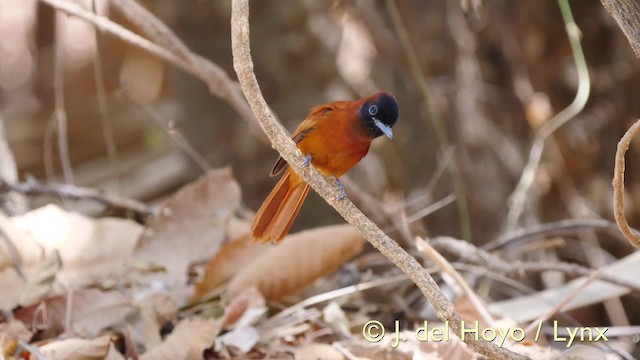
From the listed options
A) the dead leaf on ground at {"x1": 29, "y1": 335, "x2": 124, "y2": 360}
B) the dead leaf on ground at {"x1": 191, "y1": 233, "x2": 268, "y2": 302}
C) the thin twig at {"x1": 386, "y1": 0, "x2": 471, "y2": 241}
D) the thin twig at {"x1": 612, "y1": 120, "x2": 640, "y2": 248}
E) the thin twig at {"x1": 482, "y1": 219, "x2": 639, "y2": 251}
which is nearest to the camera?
the thin twig at {"x1": 612, "y1": 120, "x2": 640, "y2": 248}

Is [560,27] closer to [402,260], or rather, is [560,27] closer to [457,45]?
[457,45]

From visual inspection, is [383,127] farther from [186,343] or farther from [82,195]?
[82,195]

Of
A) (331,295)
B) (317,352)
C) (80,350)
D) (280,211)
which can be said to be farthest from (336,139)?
(80,350)

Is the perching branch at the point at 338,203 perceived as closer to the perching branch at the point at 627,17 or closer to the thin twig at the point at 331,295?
the perching branch at the point at 627,17

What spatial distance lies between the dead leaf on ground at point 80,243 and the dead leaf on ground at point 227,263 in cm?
22

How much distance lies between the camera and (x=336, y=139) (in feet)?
6.11

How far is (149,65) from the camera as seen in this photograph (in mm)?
6734

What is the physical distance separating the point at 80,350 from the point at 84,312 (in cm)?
20

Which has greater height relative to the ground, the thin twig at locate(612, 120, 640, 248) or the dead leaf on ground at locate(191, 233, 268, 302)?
the thin twig at locate(612, 120, 640, 248)

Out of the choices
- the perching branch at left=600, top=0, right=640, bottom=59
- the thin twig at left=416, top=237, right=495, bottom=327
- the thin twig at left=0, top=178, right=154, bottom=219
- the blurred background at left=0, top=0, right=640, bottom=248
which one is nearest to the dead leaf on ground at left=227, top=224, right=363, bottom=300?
the thin twig at left=416, top=237, right=495, bottom=327

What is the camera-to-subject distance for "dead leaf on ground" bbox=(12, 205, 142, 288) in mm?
2061

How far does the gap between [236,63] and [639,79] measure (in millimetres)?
2655

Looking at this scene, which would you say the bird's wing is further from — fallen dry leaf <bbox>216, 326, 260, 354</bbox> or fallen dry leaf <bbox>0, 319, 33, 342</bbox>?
fallen dry leaf <bbox>0, 319, 33, 342</bbox>

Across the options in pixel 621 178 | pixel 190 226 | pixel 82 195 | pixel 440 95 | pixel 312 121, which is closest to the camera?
pixel 621 178
